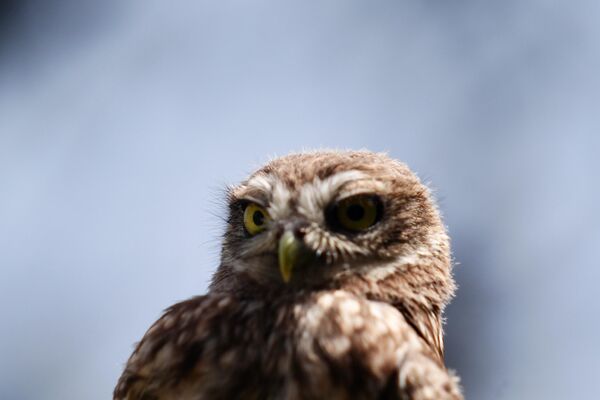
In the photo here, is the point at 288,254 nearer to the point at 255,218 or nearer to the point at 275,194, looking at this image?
the point at 275,194

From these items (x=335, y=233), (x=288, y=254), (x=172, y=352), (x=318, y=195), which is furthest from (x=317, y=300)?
(x=172, y=352)

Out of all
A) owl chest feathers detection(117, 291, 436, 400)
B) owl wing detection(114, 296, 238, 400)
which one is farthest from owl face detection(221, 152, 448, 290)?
owl wing detection(114, 296, 238, 400)

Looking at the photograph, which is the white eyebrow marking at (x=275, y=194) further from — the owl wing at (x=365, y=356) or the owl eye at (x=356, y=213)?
the owl wing at (x=365, y=356)

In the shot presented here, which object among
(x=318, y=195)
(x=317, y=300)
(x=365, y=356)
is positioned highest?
(x=318, y=195)

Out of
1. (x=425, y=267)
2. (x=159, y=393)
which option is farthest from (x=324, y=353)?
(x=425, y=267)

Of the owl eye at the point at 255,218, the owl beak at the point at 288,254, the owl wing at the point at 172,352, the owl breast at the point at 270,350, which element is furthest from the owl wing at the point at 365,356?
the owl eye at the point at 255,218

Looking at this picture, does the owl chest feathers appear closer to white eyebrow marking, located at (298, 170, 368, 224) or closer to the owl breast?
the owl breast

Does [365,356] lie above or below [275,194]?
below
